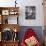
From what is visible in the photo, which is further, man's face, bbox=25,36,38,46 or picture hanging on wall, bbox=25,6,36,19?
picture hanging on wall, bbox=25,6,36,19

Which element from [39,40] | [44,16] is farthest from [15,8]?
[39,40]

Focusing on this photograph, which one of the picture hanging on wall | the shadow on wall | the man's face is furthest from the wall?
the man's face

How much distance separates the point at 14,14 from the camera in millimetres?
4953

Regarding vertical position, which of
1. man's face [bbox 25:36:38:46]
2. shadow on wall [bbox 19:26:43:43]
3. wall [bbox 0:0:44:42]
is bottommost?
man's face [bbox 25:36:38:46]

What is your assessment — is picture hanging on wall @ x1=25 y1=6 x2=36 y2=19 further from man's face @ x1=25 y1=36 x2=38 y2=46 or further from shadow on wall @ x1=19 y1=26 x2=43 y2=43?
man's face @ x1=25 y1=36 x2=38 y2=46

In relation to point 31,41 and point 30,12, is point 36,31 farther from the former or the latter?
point 30,12

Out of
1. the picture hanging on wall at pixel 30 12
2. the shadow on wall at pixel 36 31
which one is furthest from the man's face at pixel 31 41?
the picture hanging on wall at pixel 30 12

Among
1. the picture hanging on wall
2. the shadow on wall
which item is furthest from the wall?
the picture hanging on wall

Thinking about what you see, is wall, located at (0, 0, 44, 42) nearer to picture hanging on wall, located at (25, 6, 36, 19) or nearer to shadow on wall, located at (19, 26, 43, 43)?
shadow on wall, located at (19, 26, 43, 43)

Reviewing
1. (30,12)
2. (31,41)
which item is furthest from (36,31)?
(30,12)

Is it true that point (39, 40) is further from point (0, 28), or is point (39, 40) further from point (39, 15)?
point (0, 28)

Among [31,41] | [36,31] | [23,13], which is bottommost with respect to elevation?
[31,41]

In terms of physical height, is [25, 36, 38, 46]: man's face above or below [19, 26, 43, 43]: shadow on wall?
below

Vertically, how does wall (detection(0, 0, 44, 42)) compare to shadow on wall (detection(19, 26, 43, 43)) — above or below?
above
